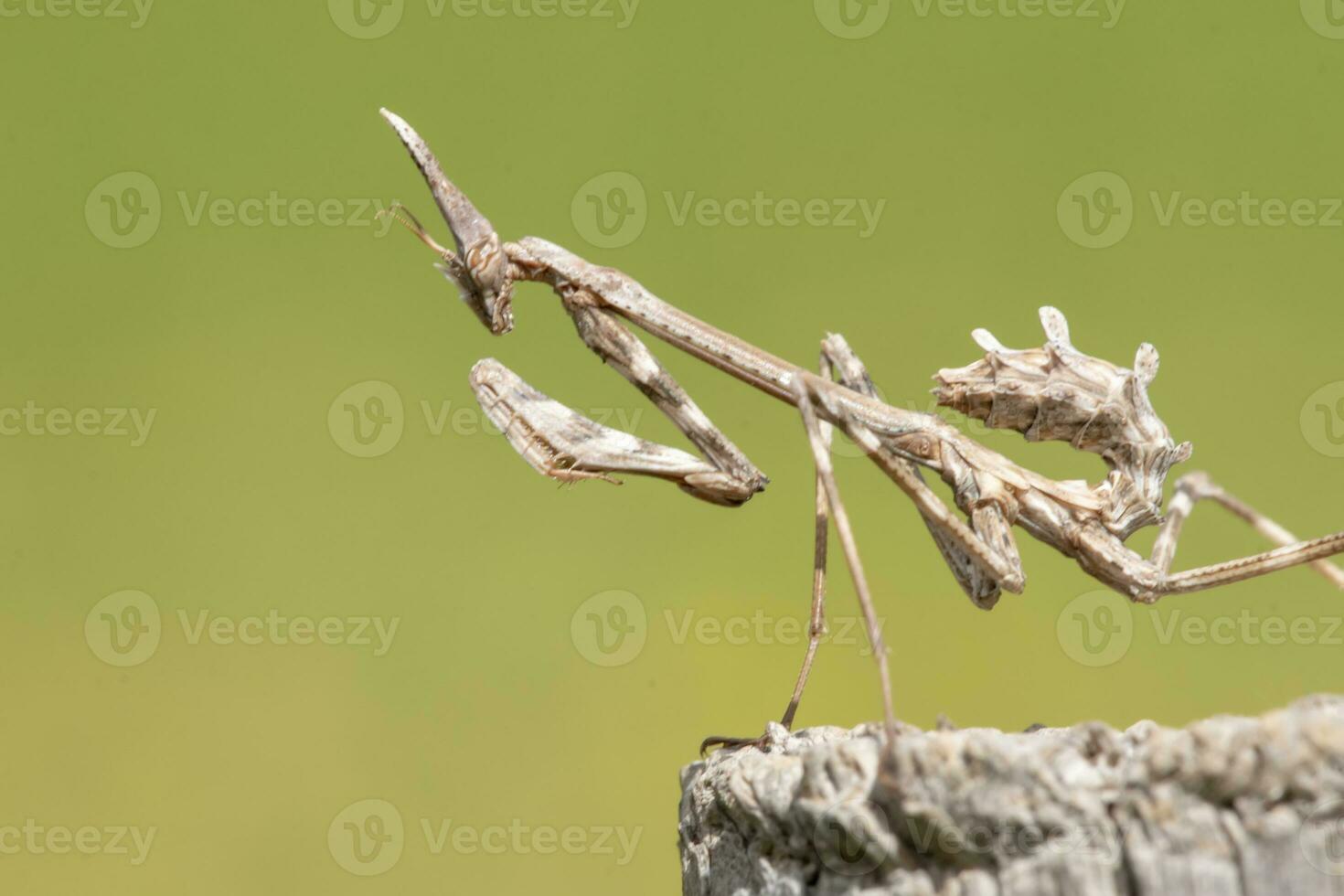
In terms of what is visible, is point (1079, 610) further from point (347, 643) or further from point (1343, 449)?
point (347, 643)

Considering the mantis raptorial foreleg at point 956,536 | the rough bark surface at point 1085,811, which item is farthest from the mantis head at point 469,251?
the rough bark surface at point 1085,811

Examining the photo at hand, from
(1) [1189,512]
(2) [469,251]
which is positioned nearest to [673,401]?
(2) [469,251]

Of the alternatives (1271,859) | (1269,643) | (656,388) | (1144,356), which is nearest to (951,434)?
(1144,356)

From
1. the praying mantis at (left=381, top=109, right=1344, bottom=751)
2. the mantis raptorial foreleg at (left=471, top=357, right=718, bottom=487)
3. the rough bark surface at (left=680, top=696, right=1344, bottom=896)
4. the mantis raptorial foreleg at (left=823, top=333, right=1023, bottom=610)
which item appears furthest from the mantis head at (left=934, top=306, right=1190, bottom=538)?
the rough bark surface at (left=680, top=696, right=1344, bottom=896)

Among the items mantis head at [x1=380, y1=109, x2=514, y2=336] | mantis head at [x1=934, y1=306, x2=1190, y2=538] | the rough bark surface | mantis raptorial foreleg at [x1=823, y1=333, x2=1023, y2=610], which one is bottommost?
the rough bark surface

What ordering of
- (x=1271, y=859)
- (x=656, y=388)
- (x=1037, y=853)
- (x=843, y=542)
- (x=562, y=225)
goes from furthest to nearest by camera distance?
(x=562, y=225), (x=656, y=388), (x=843, y=542), (x=1037, y=853), (x=1271, y=859)

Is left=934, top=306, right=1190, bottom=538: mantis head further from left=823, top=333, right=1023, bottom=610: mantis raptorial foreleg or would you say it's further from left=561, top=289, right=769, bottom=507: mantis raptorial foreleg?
left=561, top=289, right=769, bottom=507: mantis raptorial foreleg
